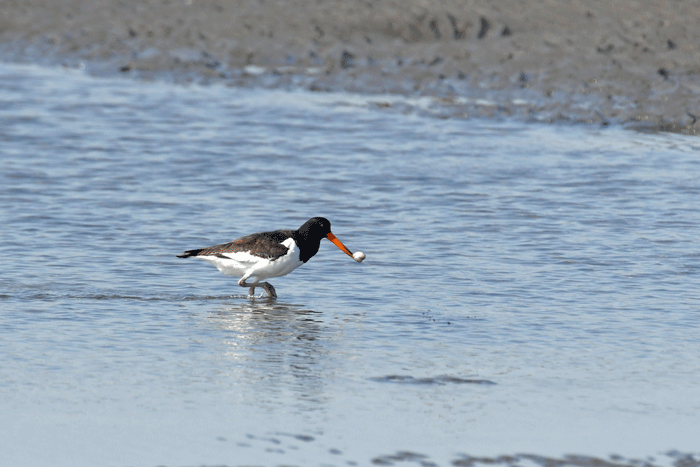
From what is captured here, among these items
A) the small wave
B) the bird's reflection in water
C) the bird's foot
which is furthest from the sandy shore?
the small wave

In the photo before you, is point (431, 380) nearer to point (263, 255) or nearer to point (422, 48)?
point (263, 255)

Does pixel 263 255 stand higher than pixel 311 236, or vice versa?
pixel 311 236

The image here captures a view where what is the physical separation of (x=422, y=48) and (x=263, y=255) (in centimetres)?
1474

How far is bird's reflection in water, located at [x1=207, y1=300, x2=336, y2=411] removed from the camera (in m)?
8.57

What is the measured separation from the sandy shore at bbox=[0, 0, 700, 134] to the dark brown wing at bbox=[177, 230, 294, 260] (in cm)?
1078

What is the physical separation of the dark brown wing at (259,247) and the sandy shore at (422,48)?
10780mm

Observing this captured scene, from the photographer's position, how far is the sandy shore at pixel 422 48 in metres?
22.2

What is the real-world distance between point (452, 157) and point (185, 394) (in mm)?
11584

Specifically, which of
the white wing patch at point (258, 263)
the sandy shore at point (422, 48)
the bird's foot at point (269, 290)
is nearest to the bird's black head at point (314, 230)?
the white wing patch at point (258, 263)

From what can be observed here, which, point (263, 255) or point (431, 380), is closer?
point (431, 380)

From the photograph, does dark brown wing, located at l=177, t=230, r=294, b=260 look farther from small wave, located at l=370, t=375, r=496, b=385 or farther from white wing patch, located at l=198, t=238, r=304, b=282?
small wave, located at l=370, t=375, r=496, b=385

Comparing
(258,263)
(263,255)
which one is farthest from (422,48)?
(258,263)

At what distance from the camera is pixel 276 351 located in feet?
32.1

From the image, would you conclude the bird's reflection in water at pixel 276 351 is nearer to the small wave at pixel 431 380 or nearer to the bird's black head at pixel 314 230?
the small wave at pixel 431 380
